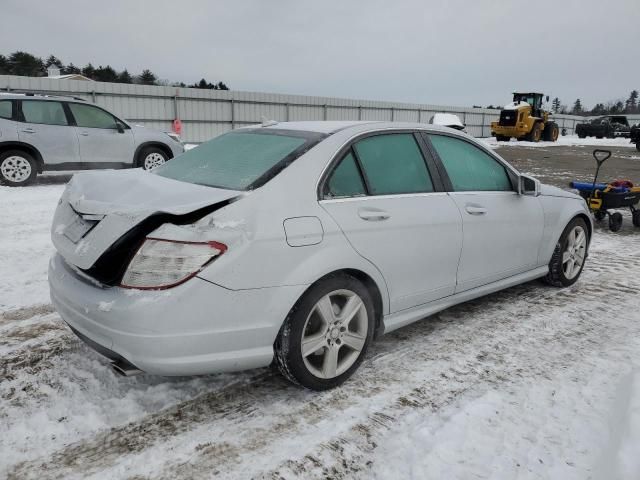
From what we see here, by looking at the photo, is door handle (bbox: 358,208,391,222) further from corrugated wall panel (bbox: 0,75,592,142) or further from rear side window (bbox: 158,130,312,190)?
corrugated wall panel (bbox: 0,75,592,142)

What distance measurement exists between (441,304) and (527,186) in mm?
1399

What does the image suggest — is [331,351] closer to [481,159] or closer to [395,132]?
[395,132]

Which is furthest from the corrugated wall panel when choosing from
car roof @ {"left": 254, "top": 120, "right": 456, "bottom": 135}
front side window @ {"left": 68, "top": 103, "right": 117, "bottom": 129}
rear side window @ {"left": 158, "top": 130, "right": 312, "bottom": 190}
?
car roof @ {"left": 254, "top": 120, "right": 456, "bottom": 135}

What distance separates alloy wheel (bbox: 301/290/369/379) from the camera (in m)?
2.75

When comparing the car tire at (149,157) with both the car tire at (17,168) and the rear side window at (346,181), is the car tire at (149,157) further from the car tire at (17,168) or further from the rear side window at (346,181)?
the rear side window at (346,181)

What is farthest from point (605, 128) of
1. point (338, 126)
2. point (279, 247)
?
point (279, 247)

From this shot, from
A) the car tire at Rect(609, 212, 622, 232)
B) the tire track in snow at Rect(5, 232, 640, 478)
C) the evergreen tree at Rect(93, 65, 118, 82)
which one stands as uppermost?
the evergreen tree at Rect(93, 65, 118, 82)

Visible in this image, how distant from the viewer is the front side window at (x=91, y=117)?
10.2 meters

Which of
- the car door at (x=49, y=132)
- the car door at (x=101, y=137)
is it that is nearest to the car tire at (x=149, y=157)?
the car door at (x=101, y=137)

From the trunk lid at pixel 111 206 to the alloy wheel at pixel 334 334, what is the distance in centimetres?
80

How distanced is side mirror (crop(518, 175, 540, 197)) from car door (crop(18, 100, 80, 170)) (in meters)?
8.86

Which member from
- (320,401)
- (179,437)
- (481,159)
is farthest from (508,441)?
(481,159)

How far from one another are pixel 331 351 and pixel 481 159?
6.88 ft

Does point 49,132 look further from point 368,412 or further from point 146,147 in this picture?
point 368,412
